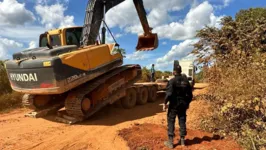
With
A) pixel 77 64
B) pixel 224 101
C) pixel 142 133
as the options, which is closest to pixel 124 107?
pixel 77 64

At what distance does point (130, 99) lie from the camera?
12391 mm

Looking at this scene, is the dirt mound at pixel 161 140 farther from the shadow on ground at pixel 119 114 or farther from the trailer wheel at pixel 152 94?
the trailer wheel at pixel 152 94

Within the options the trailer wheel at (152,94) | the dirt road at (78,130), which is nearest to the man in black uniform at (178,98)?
the dirt road at (78,130)

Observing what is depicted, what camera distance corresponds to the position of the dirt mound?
658 cm

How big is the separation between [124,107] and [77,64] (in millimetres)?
3648

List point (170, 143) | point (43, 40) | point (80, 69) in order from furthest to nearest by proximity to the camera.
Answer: point (43, 40) → point (80, 69) → point (170, 143)

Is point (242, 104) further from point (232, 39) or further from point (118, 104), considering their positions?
point (118, 104)

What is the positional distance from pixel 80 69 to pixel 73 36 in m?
2.25

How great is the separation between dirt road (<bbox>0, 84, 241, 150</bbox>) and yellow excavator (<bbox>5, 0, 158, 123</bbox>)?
0.65 meters

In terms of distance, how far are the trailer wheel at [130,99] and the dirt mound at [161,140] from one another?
3659mm

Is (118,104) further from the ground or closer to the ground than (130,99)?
closer to the ground

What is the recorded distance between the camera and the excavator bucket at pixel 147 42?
12.1 metres

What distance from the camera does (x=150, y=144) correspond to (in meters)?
6.76

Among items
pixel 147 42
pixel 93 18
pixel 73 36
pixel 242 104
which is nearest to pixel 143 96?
pixel 147 42
